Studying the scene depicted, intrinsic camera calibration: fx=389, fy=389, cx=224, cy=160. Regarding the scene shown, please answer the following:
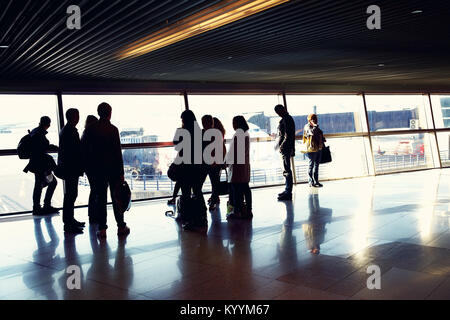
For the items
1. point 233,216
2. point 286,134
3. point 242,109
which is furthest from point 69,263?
point 242,109

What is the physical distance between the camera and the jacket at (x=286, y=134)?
665 centimetres

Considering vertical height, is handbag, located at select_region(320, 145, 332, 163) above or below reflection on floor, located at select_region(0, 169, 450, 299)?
above

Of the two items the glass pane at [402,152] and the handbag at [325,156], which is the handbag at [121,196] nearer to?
the handbag at [325,156]

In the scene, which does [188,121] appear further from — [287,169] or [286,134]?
[287,169]

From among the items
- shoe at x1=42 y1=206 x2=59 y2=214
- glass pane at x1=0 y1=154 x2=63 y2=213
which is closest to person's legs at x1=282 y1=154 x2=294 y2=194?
shoe at x1=42 y1=206 x2=59 y2=214

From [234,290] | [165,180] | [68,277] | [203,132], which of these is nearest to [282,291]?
[234,290]

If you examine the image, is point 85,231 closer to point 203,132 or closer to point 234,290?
point 203,132

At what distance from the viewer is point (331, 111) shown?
10828 millimetres

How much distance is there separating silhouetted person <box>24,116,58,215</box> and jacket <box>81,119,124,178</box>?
Result: 7.30 ft

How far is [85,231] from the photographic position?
17.2ft

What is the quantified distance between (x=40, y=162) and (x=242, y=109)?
4.91 m

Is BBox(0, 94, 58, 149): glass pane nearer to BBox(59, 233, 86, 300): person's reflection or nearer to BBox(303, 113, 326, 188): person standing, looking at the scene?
BBox(59, 233, 86, 300): person's reflection

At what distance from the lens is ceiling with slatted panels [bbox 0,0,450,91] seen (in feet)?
13.3

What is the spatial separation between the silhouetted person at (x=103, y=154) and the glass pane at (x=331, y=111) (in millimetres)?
6359
